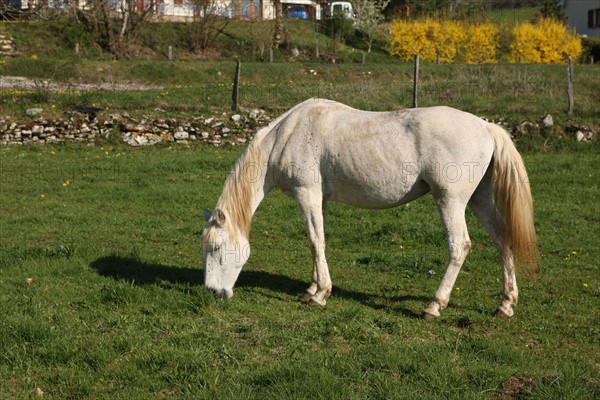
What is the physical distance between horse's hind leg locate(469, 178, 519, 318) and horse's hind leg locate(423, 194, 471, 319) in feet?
Answer: 1.61

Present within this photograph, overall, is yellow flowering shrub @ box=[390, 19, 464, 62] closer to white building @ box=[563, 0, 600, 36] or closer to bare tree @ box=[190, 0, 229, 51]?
bare tree @ box=[190, 0, 229, 51]

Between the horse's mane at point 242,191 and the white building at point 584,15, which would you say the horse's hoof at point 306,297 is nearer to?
the horse's mane at point 242,191

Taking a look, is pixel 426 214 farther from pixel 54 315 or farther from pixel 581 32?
pixel 581 32

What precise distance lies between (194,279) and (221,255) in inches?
37.9

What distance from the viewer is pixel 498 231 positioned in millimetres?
7328

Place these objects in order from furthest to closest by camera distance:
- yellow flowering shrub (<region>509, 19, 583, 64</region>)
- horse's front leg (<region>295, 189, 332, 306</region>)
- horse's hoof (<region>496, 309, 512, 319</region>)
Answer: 1. yellow flowering shrub (<region>509, 19, 583, 64</region>)
2. horse's front leg (<region>295, 189, 332, 306</region>)
3. horse's hoof (<region>496, 309, 512, 319</region>)

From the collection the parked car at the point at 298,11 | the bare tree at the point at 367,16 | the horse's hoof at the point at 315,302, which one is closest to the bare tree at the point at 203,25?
the bare tree at the point at 367,16

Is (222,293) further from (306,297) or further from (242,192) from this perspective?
(242,192)

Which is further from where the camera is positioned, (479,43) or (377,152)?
(479,43)

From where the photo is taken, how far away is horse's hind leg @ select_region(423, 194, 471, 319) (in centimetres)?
691

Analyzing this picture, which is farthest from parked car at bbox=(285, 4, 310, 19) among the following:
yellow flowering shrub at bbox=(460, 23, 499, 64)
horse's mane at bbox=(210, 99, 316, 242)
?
horse's mane at bbox=(210, 99, 316, 242)

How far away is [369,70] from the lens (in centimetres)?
3148

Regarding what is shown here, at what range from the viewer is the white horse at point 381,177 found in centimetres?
691

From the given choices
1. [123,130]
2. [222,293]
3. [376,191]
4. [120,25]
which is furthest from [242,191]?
A: [120,25]
